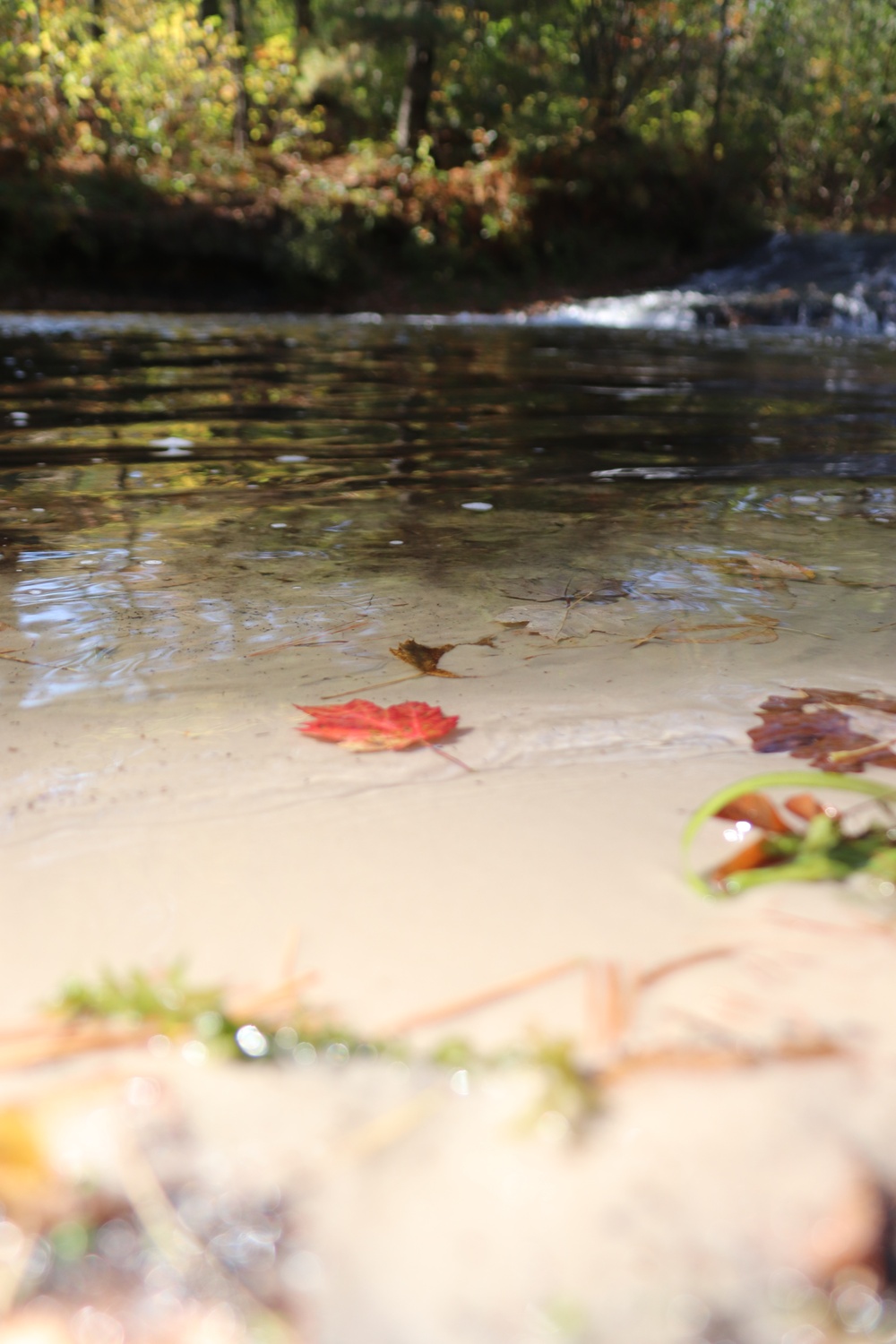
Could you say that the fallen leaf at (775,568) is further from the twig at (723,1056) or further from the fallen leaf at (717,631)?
the twig at (723,1056)

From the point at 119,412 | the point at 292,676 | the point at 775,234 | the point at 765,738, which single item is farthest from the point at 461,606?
the point at 775,234

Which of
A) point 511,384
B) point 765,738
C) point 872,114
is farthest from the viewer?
point 872,114

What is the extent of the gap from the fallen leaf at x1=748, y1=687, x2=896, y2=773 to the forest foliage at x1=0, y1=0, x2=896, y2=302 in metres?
15.6

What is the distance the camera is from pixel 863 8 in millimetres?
21328

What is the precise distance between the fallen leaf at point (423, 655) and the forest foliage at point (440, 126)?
1511cm

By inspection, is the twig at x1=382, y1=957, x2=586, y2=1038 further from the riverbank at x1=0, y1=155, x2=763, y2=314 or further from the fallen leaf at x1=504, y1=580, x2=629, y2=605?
the riverbank at x1=0, y1=155, x2=763, y2=314

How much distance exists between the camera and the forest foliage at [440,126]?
15.7m

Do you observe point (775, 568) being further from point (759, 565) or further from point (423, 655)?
point (423, 655)

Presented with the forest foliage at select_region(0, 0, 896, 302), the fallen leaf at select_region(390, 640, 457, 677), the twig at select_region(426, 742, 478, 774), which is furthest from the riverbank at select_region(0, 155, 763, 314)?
the twig at select_region(426, 742, 478, 774)

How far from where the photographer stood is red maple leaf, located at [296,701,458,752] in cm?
149

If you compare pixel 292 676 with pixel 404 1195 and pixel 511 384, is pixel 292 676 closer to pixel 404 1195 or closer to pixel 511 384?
pixel 404 1195

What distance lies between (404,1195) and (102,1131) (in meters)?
0.25

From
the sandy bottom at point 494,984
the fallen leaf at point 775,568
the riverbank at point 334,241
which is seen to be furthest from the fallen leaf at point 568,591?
the riverbank at point 334,241

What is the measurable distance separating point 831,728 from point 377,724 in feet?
2.36
